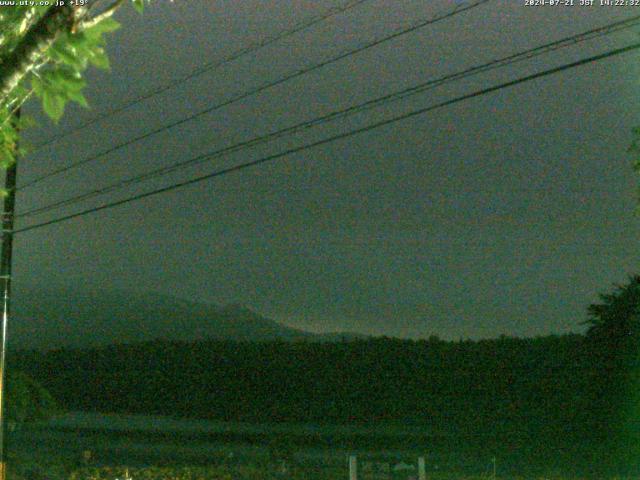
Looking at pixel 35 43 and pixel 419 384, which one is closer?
pixel 35 43

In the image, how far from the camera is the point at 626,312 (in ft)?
101

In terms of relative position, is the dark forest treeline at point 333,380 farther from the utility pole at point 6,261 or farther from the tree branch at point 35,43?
the tree branch at point 35,43

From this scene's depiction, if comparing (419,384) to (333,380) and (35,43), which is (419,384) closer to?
(333,380)

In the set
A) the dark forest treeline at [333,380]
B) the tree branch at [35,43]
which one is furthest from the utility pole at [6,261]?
the dark forest treeline at [333,380]

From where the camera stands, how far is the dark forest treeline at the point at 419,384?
32156 mm

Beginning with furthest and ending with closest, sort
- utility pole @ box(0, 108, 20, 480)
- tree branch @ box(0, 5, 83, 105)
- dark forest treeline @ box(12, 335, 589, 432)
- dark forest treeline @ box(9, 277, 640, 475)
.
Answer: dark forest treeline @ box(12, 335, 589, 432), dark forest treeline @ box(9, 277, 640, 475), utility pole @ box(0, 108, 20, 480), tree branch @ box(0, 5, 83, 105)

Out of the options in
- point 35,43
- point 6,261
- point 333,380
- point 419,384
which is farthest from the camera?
point 333,380

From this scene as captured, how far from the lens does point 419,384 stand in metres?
55.2

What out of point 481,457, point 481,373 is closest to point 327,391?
point 481,373

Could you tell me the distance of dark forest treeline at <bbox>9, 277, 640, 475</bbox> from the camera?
105 ft

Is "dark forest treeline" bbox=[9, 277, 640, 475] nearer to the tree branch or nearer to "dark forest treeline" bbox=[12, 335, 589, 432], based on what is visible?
"dark forest treeline" bbox=[12, 335, 589, 432]

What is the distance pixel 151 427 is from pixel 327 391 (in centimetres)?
1410

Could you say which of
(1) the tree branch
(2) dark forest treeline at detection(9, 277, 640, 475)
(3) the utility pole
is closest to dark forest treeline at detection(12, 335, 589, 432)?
(2) dark forest treeline at detection(9, 277, 640, 475)

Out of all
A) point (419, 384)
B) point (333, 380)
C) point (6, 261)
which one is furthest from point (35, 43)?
point (333, 380)
